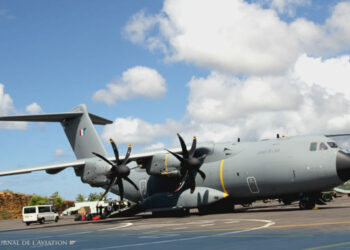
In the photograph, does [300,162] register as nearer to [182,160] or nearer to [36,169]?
[182,160]

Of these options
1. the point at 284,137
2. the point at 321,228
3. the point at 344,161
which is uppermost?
the point at 284,137

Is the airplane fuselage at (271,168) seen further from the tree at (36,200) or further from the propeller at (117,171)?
the tree at (36,200)

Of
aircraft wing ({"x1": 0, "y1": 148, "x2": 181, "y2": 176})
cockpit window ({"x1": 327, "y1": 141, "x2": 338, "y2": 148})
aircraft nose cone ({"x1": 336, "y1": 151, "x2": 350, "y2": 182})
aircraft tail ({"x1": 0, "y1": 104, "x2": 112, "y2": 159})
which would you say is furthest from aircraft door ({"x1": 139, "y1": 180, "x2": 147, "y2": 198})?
aircraft nose cone ({"x1": 336, "y1": 151, "x2": 350, "y2": 182})

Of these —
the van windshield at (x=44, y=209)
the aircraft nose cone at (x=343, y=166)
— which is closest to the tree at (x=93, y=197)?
the van windshield at (x=44, y=209)

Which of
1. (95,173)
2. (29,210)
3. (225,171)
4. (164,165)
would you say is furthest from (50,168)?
(225,171)

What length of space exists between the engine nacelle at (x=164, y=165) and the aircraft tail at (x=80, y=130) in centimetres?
501

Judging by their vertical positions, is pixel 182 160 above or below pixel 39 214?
above

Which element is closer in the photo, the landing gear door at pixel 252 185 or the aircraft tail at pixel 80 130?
the landing gear door at pixel 252 185

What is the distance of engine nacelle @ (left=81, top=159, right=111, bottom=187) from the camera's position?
2367cm

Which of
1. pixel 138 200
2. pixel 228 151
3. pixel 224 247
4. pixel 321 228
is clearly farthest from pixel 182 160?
pixel 224 247

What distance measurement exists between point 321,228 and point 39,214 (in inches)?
880

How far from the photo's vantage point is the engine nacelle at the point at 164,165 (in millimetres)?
24125

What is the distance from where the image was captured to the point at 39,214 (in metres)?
29.8

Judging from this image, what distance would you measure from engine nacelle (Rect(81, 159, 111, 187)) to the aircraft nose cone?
11739 mm
